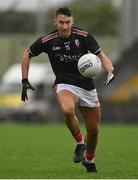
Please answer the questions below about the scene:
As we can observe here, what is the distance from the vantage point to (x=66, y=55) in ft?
42.0

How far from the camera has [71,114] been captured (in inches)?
496

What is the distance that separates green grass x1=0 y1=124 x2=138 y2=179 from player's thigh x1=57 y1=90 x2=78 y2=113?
97 centimetres

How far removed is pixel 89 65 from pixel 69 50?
0.48m

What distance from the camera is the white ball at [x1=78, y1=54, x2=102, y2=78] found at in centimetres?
1247

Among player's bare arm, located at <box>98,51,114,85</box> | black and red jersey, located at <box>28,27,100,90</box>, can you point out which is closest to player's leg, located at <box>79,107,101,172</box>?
black and red jersey, located at <box>28,27,100,90</box>

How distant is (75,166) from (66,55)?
2.51 metres

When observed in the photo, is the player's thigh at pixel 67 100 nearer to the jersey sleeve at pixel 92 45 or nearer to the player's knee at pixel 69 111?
the player's knee at pixel 69 111

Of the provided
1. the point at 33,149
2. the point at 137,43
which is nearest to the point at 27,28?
the point at 137,43

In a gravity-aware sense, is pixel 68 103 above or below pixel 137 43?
above

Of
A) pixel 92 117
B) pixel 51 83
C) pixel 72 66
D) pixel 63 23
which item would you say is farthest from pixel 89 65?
pixel 51 83

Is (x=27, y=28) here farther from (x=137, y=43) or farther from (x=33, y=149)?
(x=33, y=149)

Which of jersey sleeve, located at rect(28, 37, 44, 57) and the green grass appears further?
jersey sleeve, located at rect(28, 37, 44, 57)

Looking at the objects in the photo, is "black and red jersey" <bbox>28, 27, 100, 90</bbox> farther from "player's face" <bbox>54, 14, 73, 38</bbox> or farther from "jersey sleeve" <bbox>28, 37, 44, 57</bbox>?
"player's face" <bbox>54, 14, 73, 38</bbox>

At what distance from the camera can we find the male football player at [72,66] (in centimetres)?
1273
